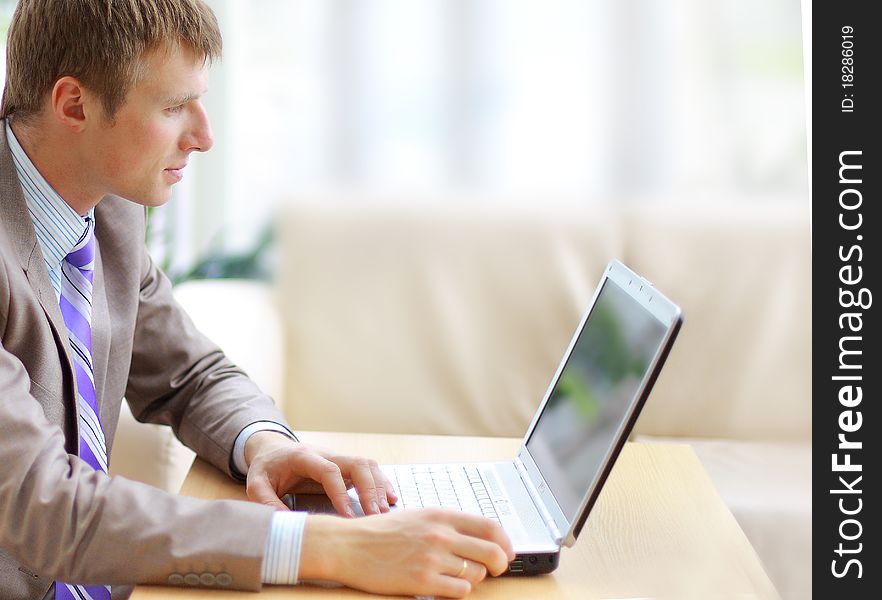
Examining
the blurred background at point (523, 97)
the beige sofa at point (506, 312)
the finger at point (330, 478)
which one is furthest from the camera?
the blurred background at point (523, 97)

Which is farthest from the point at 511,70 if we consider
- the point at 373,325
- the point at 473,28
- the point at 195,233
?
the point at 195,233

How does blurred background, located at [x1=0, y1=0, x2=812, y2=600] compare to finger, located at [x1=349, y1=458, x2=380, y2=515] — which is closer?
finger, located at [x1=349, y1=458, x2=380, y2=515]

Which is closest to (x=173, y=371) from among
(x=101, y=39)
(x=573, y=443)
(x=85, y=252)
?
(x=85, y=252)

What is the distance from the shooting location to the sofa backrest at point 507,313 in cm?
192

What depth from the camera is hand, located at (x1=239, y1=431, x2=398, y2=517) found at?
953 mm

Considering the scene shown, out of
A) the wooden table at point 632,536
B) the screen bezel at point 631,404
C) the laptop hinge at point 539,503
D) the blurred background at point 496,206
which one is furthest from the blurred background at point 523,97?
the screen bezel at point 631,404

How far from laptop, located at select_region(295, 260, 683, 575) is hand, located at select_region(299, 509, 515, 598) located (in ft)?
0.17

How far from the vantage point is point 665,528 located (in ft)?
3.21

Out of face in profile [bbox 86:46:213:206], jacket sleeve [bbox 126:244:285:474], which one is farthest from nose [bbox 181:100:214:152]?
jacket sleeve [bbox 126:244:285:474]

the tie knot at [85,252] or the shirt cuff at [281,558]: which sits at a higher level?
the tie knot at [85,252]

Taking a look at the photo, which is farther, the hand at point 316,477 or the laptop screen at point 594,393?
the hand at point 316,477

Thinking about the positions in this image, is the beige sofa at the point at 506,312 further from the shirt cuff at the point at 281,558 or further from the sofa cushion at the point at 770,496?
the shirt cuff at the point at 281,558

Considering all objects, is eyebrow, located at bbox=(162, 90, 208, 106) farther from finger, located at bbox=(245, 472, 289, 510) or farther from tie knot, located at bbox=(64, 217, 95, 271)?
finger, located at bbox=(245, 472, 289, 510)

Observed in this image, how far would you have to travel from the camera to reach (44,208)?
104cm
